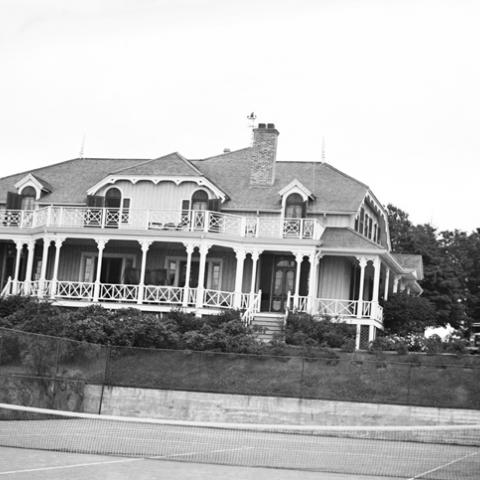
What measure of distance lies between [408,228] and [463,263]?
15.9 ft

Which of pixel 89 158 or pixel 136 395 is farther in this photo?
pixel 89 158

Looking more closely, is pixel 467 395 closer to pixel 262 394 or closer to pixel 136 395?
pixel 262 394

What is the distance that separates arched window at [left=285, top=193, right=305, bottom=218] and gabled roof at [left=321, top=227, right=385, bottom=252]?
1.56 meters

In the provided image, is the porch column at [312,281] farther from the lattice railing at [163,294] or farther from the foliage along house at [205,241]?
the lattice railing at [163,294]

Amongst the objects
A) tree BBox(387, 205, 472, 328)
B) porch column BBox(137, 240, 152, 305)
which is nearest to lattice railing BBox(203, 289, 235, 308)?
porch column BBox(137, 240, 152, 305)

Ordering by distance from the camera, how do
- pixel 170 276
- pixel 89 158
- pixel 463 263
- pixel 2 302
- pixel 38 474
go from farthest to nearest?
1. pixel 463 263
2. pixel 89 158
3. pixel 170 276
4. pixel 2 302
5. pixel 38 474

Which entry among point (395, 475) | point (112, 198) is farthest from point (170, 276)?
point (395, 475)

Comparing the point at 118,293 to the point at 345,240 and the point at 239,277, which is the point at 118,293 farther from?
the point at 345,240

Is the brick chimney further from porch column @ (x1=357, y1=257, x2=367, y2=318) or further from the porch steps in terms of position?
the porch steps

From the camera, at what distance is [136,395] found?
33.6 meters

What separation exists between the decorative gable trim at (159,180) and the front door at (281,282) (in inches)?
166

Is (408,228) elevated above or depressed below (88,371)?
above

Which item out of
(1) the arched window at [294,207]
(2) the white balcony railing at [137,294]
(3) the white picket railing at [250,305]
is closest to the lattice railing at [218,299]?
(2) the white balcony railing at [137,294]

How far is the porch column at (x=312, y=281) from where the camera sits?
44.6 m
